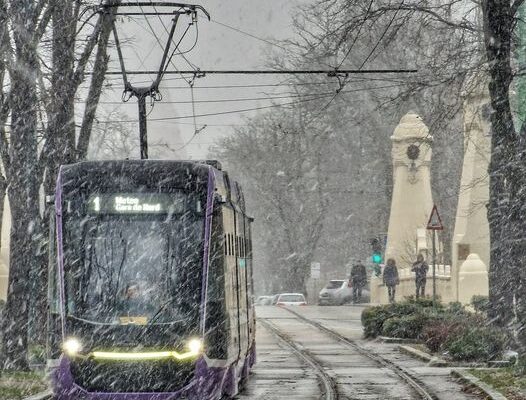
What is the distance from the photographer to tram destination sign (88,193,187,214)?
15547mm

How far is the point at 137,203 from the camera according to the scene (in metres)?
15.6

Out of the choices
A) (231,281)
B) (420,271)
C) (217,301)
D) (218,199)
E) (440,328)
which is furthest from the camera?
(420,271)

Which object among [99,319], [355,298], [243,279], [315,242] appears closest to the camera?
[99,319]

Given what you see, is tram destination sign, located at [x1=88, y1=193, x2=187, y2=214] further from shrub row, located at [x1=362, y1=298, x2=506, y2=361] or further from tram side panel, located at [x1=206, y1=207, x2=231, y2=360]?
shrub row, located at [x1=362, y1=298, x2=506, y2=361]

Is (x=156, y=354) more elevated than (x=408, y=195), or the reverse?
(x=408, y=195)

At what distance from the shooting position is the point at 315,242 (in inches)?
2901

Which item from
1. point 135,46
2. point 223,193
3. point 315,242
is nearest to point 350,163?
point 315,242

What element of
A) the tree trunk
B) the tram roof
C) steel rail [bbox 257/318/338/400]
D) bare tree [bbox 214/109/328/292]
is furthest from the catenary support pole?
bare tree [bbox 214/109/328/292]

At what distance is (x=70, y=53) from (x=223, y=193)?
631cm

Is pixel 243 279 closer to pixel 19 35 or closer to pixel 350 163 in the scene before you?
pixel 19 35

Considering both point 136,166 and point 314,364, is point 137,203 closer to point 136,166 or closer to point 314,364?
point 136,166

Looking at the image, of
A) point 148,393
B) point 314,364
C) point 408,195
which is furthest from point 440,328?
point 408,195

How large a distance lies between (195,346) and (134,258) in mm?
1266

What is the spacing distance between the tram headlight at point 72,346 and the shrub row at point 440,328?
9901 mm
